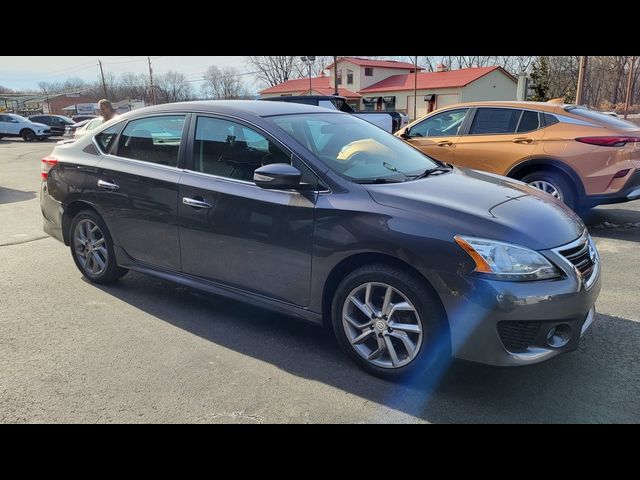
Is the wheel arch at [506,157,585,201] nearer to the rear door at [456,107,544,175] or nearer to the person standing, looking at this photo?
the rear door at [456,107,544,175]

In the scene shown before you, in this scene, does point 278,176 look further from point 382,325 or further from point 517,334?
point 517,334

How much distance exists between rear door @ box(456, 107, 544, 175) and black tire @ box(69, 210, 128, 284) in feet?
16.3

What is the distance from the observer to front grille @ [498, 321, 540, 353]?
2.68m

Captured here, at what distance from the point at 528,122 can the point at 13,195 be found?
9.59 metres

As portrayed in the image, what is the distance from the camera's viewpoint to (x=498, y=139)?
6.93 metres

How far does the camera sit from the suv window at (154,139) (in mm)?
4043

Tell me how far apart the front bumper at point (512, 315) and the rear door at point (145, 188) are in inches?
91.4

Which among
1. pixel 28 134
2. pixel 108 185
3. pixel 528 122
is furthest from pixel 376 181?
pixel 28 134

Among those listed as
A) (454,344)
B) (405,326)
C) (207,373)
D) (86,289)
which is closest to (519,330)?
(454,344)

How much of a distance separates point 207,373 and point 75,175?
2607 mm

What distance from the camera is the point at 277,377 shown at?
124 inches

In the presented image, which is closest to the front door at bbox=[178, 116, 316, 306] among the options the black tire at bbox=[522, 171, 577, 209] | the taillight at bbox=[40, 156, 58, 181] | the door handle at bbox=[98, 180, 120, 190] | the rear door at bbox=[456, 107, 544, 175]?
the door handle at bbox=[98, 180, 120, 190]

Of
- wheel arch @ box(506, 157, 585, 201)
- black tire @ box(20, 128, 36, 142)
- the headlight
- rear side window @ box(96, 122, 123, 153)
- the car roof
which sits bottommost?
black tire @ box(20, 128, 36, 142)
